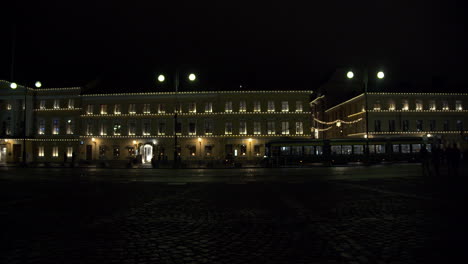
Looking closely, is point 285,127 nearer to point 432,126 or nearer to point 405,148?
point 405,148

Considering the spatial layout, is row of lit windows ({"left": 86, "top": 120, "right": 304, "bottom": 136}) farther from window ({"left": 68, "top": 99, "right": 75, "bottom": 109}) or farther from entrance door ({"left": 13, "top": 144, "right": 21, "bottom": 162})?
entrance door ({"left": 13, "top": 144, "right": 21, "bottom": 162})

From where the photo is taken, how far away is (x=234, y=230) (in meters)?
6.66

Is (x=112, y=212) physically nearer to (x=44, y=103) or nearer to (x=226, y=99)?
(x=226, y=99)

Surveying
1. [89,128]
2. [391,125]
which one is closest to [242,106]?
[89,128]

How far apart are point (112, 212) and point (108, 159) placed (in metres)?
45.3

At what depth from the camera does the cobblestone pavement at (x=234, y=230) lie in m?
5.06

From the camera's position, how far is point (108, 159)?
167 feet

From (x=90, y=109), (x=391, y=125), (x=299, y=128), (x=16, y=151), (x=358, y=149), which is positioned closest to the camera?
(x=358, y=149)

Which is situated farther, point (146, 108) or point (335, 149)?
point (146, 108)

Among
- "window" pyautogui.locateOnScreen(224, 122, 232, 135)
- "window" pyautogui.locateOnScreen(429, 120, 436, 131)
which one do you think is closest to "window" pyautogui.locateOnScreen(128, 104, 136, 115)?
"window" pyautogui.locateOnScreen(224, 122, 232, 135)

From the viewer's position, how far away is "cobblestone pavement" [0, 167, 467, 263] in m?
5.06

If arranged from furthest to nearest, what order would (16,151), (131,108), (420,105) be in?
(420,105) < (16,151) < (131,108)

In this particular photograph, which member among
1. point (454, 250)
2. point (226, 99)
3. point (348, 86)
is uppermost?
point (348, 86)

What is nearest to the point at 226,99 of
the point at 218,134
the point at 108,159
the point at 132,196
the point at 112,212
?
the point at 218,134
